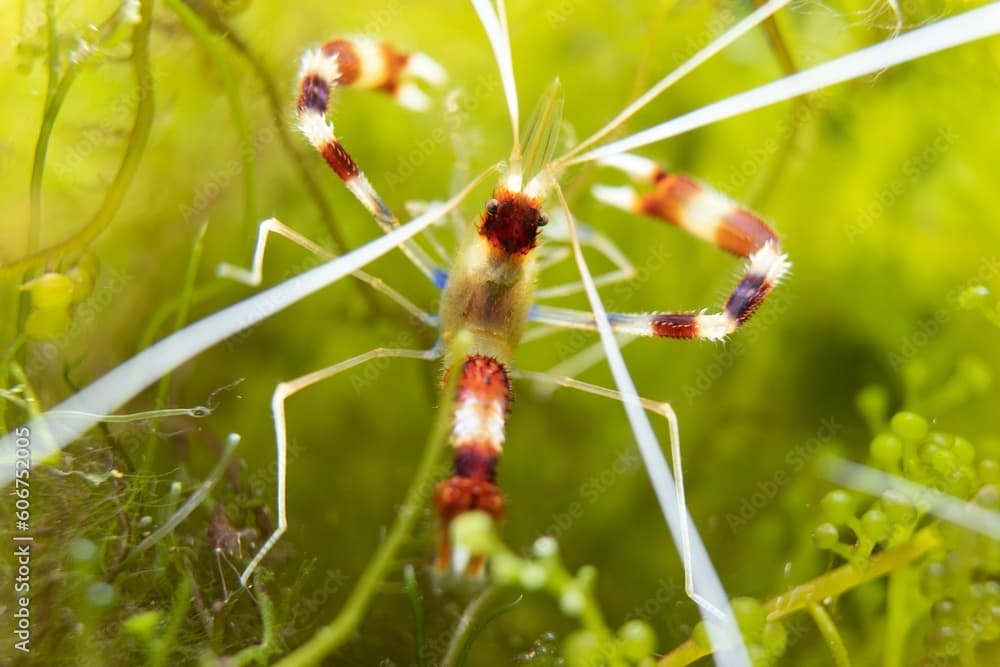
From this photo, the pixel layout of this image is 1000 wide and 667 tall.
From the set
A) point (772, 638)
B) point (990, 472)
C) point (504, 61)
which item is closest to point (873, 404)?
point (990, 472)

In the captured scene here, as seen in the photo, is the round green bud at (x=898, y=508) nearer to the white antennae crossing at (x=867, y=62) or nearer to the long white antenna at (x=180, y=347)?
the white antennae crossing at (x=867, y=62)

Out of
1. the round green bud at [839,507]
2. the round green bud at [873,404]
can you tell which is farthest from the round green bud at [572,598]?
the round green bud at [873,404]

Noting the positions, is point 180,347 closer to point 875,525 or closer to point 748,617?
point 748,617

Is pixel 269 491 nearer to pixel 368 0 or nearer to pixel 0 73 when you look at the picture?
pixel 0 73

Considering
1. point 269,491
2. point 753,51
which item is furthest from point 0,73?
point 753,51

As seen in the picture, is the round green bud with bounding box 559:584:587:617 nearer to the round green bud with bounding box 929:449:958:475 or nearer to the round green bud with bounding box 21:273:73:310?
the round green bud with bounding box 929:449:958:475

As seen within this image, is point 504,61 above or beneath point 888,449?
above
